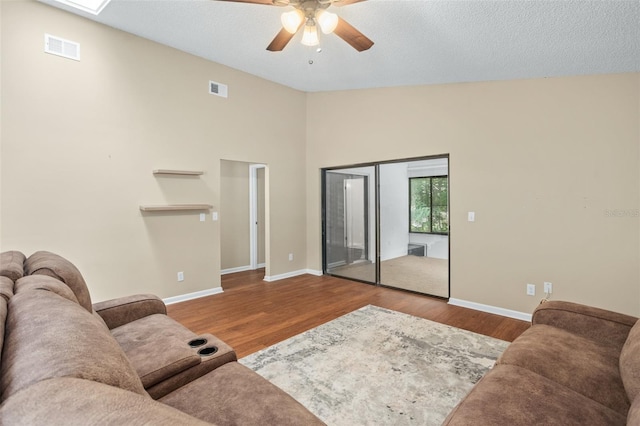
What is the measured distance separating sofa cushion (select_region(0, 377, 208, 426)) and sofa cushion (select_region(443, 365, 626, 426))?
1.05m

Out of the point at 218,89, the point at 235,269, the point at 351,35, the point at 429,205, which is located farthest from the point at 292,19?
the point at 235,269

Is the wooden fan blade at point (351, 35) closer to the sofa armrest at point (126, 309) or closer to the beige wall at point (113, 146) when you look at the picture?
the sofa armrest at point (126, 309)

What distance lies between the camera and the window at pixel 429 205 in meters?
4.36

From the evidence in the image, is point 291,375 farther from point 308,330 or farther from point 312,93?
point 312,93

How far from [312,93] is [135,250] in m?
3.91

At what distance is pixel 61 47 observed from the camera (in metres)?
3.22

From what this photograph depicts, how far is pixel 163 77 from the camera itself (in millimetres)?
3941

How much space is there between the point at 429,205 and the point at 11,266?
4523 millimetres

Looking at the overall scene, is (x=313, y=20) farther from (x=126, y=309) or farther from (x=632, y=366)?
(x=632, y=366)

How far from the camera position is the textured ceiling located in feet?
7.69

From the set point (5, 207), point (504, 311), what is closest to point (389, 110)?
point (504, 311)

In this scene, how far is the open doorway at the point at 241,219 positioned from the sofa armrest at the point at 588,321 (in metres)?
4.54

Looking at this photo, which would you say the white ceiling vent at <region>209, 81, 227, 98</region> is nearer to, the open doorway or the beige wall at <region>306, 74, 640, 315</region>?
the open doorway

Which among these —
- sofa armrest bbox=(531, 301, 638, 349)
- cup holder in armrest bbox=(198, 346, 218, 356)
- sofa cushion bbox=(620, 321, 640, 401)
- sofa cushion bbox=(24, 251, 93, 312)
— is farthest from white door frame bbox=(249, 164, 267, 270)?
sofa cushion bbox=(620, 321, 640, 401)
